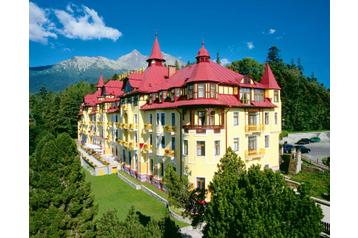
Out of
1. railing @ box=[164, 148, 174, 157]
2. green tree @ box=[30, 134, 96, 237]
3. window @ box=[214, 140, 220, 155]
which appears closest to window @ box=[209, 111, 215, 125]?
window @ box=[214, 140, 220, 155]

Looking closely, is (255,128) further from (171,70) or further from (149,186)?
(149,186)

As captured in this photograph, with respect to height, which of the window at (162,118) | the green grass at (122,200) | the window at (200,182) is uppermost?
the window at (162,118)

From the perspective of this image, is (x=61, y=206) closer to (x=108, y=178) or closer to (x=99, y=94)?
(x=108, y=178)

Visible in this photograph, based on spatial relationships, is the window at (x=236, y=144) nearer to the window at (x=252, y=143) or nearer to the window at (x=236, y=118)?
the window at (x=236, y=118)

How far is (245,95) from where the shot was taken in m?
16.3

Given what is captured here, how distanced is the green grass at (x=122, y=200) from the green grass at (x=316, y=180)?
8.10m

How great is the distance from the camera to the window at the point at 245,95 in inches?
634

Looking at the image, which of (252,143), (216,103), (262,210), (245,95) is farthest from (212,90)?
(262,210)

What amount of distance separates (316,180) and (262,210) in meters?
12.4

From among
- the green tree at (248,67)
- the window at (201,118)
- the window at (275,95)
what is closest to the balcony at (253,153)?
the window at (201,118)

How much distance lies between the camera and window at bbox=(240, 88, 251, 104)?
52.9ft

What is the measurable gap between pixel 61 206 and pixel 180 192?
4.22m

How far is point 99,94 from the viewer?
111 ft
